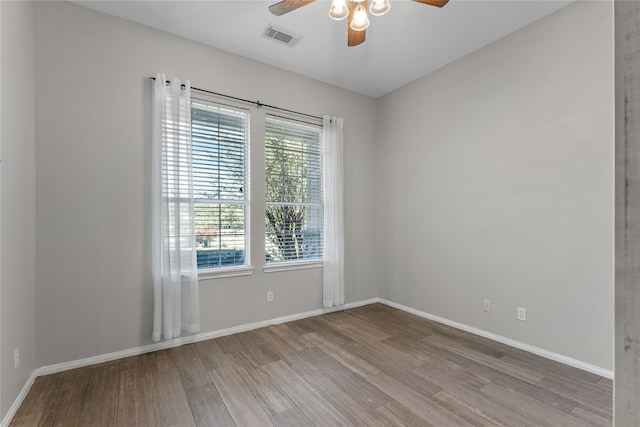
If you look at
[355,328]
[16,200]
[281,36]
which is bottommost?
[355,328]

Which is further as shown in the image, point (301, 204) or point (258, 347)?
point (301, 204)

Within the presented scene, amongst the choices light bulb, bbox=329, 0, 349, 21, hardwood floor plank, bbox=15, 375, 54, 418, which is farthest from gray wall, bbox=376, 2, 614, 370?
hardwood floor plank, bbox=15, 375, 54, 418

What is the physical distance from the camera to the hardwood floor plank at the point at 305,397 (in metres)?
1.82

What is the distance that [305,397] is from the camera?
2.04 meters

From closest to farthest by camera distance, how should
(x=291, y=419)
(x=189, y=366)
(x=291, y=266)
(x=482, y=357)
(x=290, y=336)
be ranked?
(x=291, y=419)
(x=189, y=366)
(x=482, y=357)
(x=290, y=336)
(x=291, y=266)

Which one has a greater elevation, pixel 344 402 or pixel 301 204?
pixel 301 204

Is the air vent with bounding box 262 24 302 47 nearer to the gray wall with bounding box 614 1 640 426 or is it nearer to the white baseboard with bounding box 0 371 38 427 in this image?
the gray wall with bounding box 614 1 640 426

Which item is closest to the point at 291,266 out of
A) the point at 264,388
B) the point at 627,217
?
the point at 264,388

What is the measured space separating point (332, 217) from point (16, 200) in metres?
2.86

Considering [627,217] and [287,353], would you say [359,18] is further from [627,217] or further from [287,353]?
[287,353]

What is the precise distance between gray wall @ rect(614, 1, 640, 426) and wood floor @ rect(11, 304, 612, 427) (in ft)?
5.60

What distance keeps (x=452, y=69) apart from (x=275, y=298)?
3.36 metres

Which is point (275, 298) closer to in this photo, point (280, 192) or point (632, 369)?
point (280, 192)

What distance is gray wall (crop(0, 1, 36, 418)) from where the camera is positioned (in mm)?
1779
